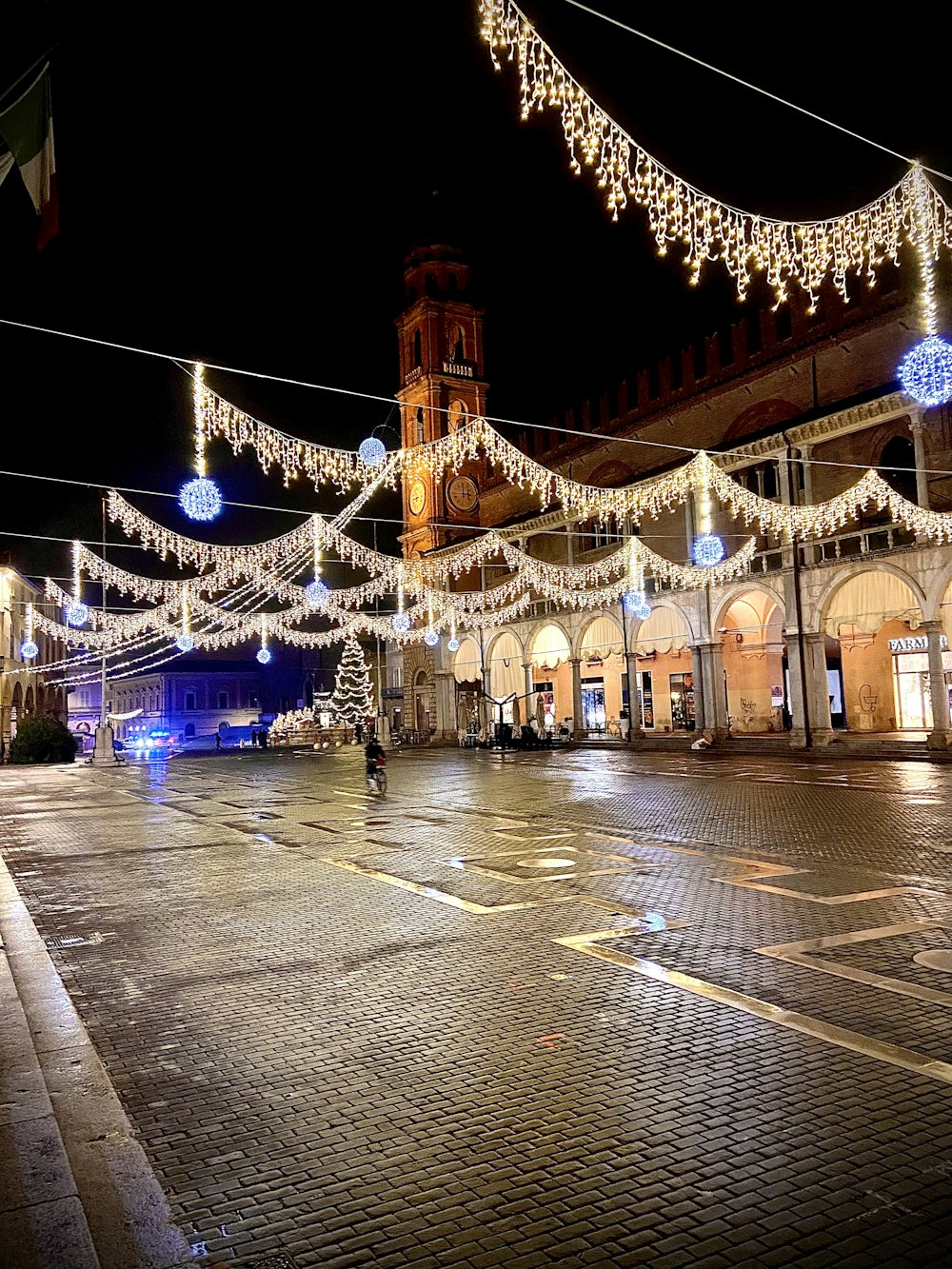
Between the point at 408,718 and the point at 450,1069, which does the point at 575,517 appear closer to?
the point at 408,718

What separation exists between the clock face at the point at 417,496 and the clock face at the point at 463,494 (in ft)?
4.66

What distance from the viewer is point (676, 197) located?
1148 cm

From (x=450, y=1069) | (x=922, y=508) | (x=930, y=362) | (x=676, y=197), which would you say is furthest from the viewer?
(x=922, y=508)

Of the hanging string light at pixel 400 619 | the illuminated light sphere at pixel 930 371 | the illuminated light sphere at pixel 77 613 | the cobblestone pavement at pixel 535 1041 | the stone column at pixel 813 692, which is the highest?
the illuminated light sphere at pixel 930 371

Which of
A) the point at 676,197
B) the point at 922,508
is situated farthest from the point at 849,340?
the point at 676,197

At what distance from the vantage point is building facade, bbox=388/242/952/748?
2828 cm

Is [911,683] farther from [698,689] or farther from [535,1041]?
[535,1041]

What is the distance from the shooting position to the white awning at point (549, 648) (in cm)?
4383

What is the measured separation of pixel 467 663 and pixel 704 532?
19.4m

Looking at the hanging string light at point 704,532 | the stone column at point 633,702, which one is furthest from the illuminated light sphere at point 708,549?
the stone column at point 633,702

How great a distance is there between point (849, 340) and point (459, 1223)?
32.3 m

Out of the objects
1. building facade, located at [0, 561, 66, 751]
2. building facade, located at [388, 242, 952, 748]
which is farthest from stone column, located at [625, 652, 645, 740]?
building facade, located at [0, 561, 66, 751]

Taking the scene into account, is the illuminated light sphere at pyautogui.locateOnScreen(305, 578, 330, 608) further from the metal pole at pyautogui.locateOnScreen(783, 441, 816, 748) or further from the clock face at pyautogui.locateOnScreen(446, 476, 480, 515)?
the clock face at pyautogui.locateOnScreen(446, 476, 480, 515)

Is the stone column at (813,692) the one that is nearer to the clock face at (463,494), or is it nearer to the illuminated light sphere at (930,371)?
the illuminated light sphere at (930,371)
